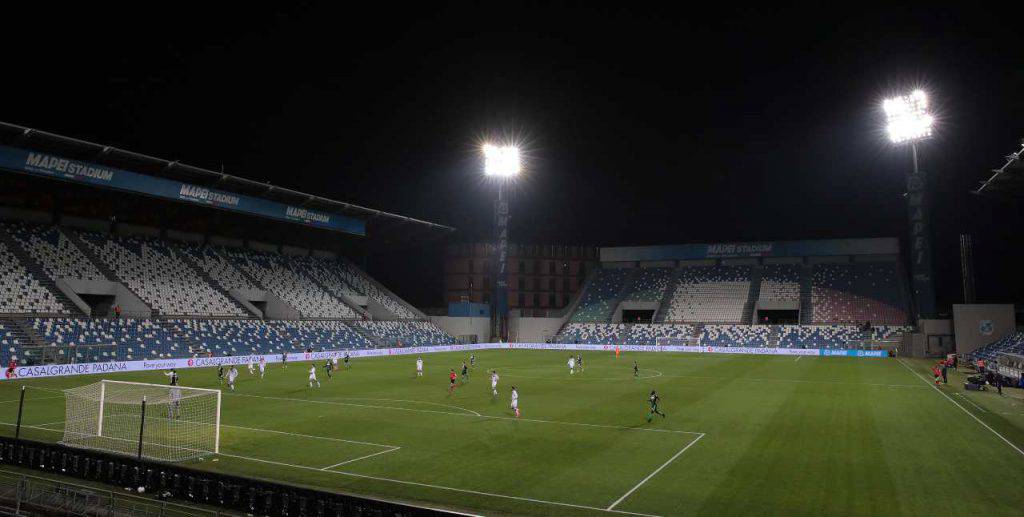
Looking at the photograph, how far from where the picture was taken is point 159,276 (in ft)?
183

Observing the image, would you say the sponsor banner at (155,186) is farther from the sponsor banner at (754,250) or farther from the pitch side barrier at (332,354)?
the sponsor banner at (754,250)

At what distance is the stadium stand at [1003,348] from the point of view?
1754 inches

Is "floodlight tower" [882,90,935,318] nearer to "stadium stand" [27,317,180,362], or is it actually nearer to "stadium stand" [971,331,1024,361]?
"stadium stand" [971,331,1024,361]

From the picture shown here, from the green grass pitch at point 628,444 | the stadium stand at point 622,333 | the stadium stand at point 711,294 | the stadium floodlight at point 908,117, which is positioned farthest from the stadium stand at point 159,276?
the stadium floodlight at point 908,117

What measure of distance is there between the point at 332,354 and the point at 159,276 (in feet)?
56.5

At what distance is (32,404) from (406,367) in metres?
26.0

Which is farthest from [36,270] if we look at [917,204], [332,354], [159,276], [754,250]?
[754,250]

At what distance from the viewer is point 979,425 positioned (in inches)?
938

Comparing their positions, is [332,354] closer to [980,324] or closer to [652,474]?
[652,474]

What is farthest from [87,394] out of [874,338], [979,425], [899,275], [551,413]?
[899,275]

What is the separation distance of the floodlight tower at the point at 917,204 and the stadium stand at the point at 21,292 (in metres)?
75.2

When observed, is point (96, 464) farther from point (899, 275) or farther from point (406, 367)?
point (899, 275)

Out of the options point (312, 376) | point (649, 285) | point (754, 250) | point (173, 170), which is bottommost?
point (312, 376)

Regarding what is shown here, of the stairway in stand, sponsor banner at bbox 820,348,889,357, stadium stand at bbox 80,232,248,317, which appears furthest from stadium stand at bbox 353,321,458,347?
sponsor banner at bbox 820,348,889,357
